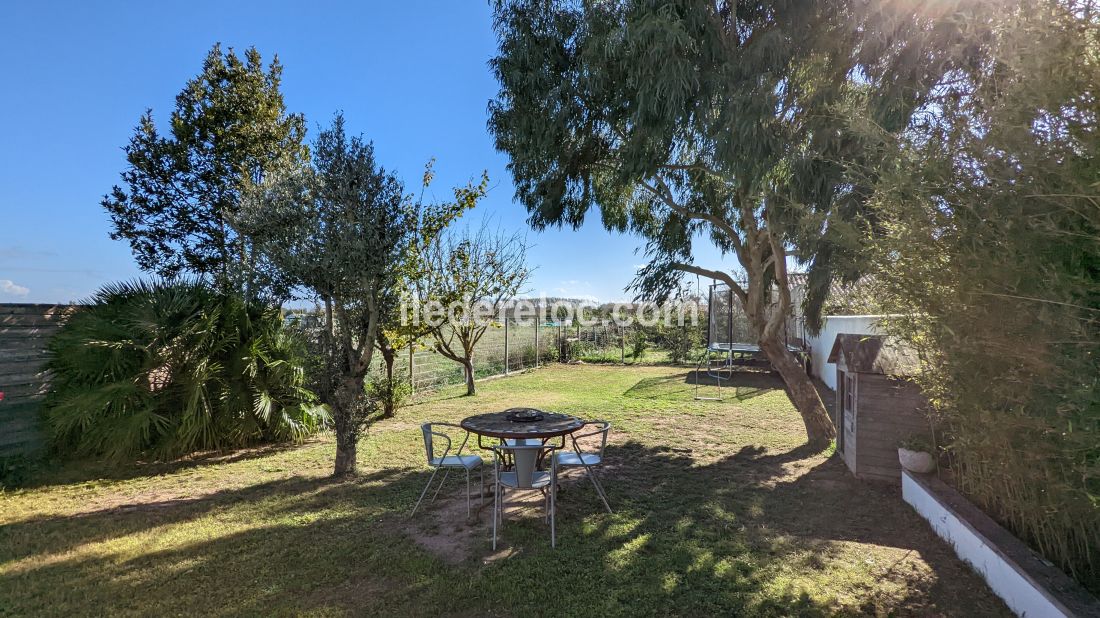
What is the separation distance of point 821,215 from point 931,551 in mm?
2449

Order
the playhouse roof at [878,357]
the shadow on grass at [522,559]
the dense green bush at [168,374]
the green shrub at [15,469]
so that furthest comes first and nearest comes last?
the dense green bush at [168,374]
the green shrub at [15,469]
the playhouse roof at [878,357]
the shadow on grass at [522,559]

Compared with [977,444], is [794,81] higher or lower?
higher

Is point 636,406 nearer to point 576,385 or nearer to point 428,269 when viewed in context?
point 576,385

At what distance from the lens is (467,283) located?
819cm

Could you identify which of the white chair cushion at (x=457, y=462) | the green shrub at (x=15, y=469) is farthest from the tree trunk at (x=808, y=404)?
the green shrub at (x=15, y=469)

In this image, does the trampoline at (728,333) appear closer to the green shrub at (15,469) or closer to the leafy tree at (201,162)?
the leafy tree at (201,162)

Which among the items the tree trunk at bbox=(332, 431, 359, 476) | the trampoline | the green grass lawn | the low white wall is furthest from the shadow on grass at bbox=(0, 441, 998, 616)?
the trampoline

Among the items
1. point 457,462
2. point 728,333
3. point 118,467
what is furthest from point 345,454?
point 728,333

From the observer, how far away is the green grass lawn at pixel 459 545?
108 inches

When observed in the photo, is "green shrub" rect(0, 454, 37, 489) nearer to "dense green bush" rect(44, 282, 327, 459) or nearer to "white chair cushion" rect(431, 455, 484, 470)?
"dense green bush" rect(44, 282, 327, 459)

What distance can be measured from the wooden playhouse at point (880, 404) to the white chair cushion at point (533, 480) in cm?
309

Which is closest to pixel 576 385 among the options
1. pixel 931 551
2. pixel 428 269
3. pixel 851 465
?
pixel 428 269

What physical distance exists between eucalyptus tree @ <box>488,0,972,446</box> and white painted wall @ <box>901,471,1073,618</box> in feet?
A: 6.32

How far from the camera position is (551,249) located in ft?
33.8
